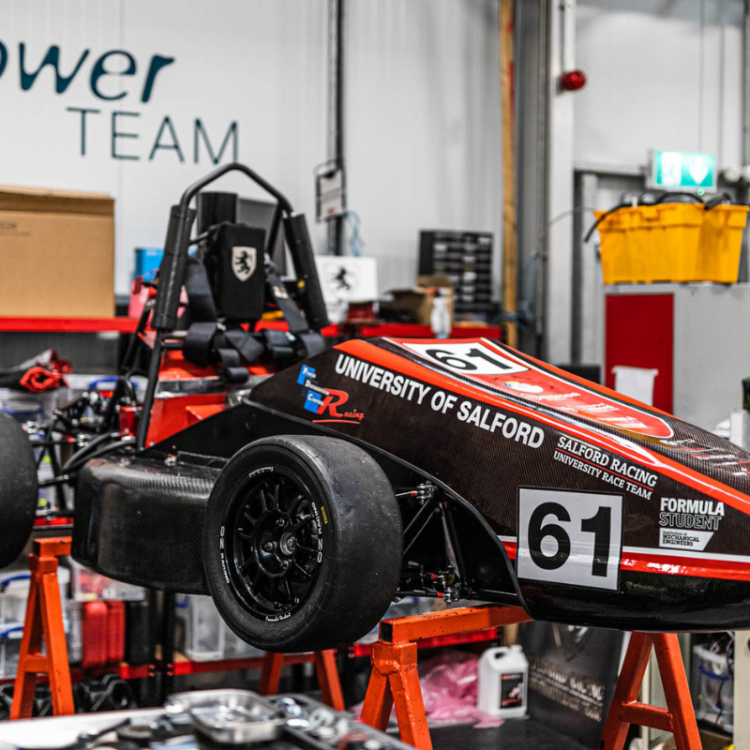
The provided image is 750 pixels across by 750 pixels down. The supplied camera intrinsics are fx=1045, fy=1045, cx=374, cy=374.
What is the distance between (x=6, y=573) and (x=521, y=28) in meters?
4.38

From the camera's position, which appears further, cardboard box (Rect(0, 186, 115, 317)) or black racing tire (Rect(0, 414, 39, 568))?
cardboard box (Rect(0, 186, 115, 317))

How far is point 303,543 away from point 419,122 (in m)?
4.41

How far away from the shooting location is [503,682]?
Answer: 4.64 metres

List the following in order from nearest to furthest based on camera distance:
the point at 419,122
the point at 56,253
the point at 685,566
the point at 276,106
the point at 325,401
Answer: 1. the point at 685,566
2. the point at 325,401
3. the point at 56,253
4. the point at 276,106
5. the point at 419,122

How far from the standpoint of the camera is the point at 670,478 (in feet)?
7.02

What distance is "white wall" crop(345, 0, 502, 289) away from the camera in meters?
6.10

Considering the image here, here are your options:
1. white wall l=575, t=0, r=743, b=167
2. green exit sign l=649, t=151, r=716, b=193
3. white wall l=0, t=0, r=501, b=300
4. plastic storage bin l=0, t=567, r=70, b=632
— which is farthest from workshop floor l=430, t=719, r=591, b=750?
green exit sign l=649, t=151, r=716, b=193

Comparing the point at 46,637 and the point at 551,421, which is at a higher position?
the point at 551,421

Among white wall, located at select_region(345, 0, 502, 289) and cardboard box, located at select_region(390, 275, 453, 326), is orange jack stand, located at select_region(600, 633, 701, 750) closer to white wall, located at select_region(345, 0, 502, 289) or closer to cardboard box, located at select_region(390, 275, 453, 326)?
cardboard box, located at select_region(390, 275, 453, 326)

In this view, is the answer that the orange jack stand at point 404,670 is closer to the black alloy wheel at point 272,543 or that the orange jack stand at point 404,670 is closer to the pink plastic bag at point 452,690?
the black alloy wheel at point 272,543

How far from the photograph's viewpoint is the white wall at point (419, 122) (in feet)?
20.0

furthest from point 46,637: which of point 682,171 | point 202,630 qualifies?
point 682,171

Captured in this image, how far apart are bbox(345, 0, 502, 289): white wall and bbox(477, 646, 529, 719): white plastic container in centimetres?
232

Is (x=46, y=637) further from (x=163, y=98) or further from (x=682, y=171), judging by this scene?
(x=682, y=171)
